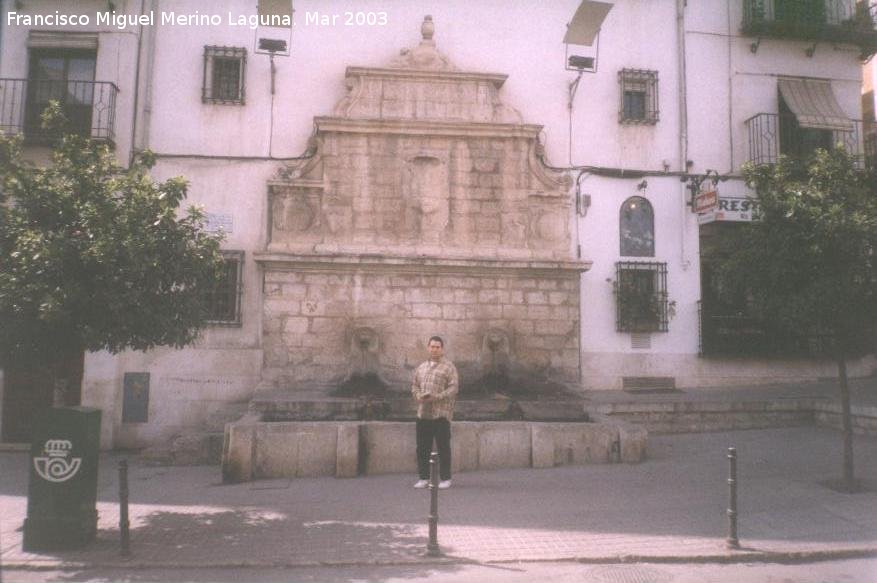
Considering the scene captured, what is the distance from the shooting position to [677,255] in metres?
12.9

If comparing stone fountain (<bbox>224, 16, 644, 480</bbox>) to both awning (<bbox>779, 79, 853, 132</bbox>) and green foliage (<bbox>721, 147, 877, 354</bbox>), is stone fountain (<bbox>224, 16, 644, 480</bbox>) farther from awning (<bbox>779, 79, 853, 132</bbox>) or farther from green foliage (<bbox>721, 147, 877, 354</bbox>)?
awning (<bbox>779, 79, 853, 132</bbox>)

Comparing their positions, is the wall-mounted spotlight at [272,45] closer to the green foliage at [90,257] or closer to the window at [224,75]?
the window at [224,75]

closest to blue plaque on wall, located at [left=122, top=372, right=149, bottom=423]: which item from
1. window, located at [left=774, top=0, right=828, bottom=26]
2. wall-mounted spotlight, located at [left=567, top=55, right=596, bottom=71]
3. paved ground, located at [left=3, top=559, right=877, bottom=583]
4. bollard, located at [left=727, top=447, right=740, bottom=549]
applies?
paved ground, located at [left=3, top=559, right=877, bottom=583]

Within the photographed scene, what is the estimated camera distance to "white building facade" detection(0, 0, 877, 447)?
11.7 m

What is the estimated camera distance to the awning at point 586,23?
41.8 ft

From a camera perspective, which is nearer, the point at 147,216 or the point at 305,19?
the point at 147,216

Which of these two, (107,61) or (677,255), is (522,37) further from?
(107,61)

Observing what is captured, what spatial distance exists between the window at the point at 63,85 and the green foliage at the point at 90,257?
234 inches

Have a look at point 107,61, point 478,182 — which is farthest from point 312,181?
point 107,61

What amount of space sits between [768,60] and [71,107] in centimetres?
1452

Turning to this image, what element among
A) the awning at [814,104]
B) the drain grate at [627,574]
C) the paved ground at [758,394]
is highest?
the awning at [814,104]

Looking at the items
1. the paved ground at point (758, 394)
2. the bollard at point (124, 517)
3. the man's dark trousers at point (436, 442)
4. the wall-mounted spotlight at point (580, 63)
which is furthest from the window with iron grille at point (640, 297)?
the bollard at point (124, 517)

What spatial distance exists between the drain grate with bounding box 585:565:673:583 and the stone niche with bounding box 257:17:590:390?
6.67 metres

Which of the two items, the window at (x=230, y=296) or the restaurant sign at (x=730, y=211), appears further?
the restaurant sign at (x=730, y=211)
